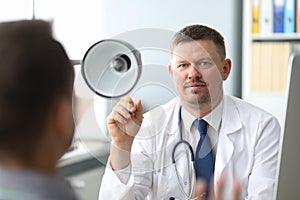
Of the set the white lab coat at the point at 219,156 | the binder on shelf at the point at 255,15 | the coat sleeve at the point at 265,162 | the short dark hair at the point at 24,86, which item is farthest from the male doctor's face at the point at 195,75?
the binder on shelf at the point at 255,15

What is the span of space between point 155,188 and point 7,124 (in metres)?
1.04

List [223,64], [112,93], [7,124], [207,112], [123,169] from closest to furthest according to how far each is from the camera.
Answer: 1. [7,124]
2. [112,93]
3. [123,169]
4. [207,112]
5. [223,64]

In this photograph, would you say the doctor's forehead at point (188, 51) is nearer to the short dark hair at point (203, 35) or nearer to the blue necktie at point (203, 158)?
the short dark hair at point (203, 35)

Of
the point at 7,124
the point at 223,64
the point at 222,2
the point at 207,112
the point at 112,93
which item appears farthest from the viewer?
the point at 222,2

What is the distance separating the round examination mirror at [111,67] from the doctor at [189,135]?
0.09m

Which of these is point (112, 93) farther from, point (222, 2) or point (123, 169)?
point (222, 2)

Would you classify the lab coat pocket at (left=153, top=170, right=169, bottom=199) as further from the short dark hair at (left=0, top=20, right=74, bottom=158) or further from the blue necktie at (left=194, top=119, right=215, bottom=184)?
the short dark hair at (left=0, top=20, right=74, bottom=158)

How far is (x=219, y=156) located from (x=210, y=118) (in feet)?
0.43

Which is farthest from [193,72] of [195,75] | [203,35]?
[203,35]

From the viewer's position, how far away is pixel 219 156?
5.69 ft

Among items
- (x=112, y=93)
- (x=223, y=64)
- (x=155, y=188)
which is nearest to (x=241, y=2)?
(x=223, y=64)

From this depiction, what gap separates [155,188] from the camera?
5.69 feet

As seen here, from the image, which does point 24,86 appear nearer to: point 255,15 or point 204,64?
point 204,64

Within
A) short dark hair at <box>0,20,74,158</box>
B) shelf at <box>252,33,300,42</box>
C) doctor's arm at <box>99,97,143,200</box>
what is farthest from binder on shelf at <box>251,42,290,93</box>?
short dark hair at <box>0,20,74,158</box>
